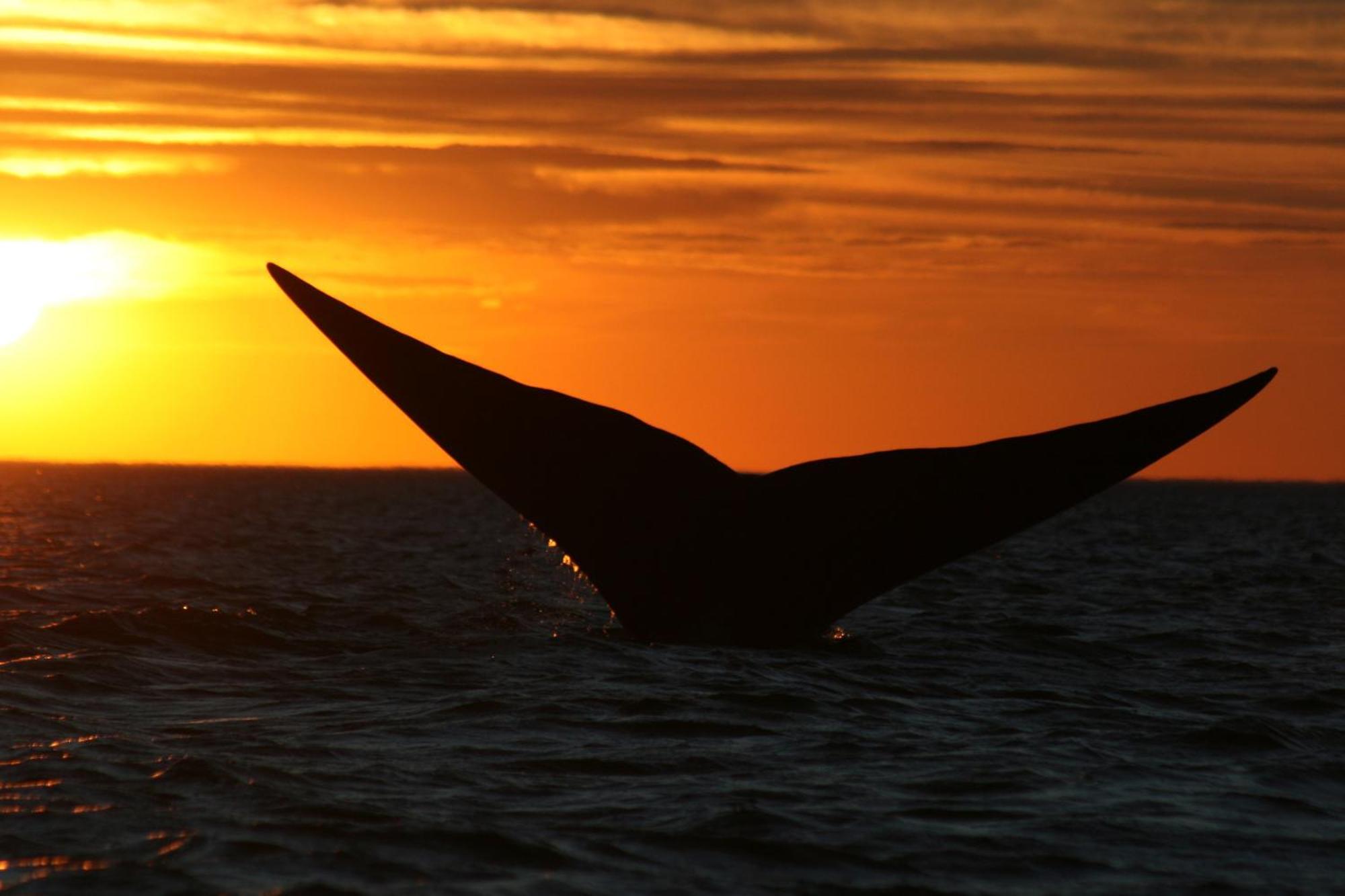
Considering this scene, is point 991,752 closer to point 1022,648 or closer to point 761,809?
point 761,809

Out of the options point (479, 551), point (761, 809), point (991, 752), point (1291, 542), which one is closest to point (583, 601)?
point (991, 752)

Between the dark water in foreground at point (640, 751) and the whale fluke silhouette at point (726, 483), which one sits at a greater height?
the whale fluke silhouette at point (726, 483)

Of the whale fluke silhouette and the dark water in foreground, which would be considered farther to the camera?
the whale fluke silhouette

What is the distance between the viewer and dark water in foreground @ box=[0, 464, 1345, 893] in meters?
7.92

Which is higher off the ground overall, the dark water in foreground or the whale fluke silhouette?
the whale fluke silhouette

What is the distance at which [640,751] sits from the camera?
10.5 meters

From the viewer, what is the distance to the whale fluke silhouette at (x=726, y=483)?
1155cm

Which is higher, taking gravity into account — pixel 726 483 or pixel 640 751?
pixel 726 483

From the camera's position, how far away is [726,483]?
1211cm

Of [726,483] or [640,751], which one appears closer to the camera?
[640,751]

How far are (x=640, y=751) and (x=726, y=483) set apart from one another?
225cm

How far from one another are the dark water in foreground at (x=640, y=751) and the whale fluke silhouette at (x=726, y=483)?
0.89 m

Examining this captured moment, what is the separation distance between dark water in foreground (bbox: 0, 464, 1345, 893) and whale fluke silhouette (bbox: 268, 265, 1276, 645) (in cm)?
89

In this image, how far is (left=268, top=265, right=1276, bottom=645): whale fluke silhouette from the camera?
37.9ft
